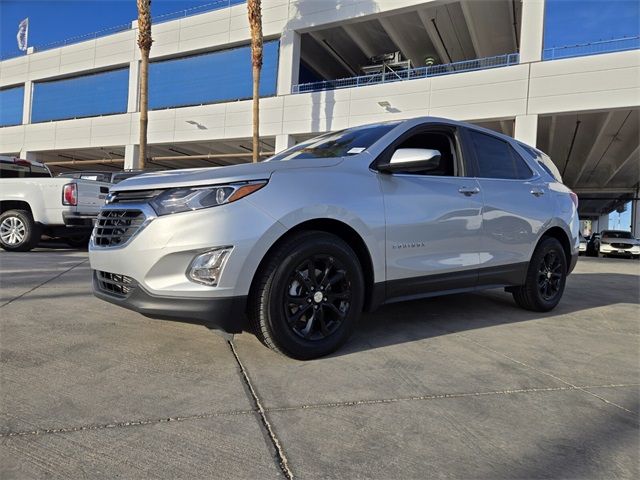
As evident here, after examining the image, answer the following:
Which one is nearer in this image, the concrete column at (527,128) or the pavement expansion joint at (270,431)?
the pavement expansion joint at (270,431)

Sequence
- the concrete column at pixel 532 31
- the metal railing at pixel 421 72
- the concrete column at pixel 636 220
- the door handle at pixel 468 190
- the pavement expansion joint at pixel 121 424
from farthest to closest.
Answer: the concrete column at pixel 636 220
the metal railing at pixel 421 72
the concrete column at pixel 532 31
the door handle at pixel 468 190
the pavement expansion joint at pixel 121 424

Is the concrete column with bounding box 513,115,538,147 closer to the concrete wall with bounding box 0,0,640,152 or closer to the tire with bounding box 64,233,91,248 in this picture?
the concrete wall with bounding box 0,0,640,152

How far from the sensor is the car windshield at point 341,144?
11.3ft

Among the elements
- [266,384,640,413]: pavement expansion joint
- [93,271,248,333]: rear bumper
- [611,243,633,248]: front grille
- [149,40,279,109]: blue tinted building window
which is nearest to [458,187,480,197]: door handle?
[266,384,640,413]: pavement expansion joint

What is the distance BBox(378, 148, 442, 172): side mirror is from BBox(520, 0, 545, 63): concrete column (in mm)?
14630

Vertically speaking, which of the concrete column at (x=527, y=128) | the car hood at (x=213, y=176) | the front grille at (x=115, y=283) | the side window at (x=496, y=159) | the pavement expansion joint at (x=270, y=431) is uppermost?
the concrete column at (x=527, y=128)

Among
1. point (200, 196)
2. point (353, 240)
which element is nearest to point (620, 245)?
point (353, 240)

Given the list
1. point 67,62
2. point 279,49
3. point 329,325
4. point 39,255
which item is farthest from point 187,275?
point 67,62

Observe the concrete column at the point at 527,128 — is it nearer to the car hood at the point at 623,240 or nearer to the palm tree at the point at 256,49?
the car hood at the point at 623,240

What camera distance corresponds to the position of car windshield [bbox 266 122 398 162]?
136 inches

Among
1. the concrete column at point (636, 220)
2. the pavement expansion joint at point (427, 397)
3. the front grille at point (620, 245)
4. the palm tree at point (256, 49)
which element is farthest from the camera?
the concrete column at point (636, 220)

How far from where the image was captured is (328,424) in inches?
83.7

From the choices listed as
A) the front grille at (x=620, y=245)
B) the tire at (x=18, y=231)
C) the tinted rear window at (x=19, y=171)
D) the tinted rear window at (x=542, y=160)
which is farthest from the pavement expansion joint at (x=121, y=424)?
the front grille at (x=620, y=245)

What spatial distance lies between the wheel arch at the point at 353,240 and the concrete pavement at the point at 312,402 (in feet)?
1.32
